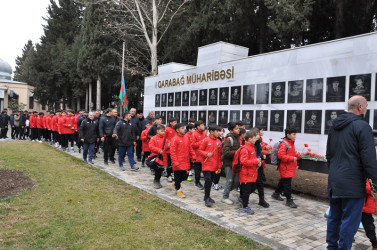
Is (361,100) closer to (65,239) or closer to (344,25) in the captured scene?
(65,239)

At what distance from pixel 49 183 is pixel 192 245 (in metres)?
4.65

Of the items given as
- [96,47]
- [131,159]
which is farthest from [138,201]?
[96,47]

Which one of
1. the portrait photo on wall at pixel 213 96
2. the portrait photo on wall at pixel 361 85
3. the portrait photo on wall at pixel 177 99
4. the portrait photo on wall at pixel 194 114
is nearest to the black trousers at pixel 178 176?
the portrait photo on wall at pixel 361 85

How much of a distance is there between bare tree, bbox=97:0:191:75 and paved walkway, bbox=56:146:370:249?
13971mm

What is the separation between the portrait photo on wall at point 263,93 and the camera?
9.04 metres

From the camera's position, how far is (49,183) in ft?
23.4

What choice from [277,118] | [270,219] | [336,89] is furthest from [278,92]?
[270,219]

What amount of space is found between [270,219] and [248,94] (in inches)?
205

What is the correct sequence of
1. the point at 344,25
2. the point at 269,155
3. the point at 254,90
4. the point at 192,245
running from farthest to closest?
the point at 344,25
the point at 254,90
the point at 269,155
the point at 192,245

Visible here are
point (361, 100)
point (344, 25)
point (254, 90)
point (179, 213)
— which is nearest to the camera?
point (361, 100)

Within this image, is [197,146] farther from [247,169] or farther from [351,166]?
[351,166]

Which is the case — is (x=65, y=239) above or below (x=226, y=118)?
below

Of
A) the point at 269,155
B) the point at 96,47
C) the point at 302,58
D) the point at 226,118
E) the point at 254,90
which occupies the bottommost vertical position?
the point at 269,155

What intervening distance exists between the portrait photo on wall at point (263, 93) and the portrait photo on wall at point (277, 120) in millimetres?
489
